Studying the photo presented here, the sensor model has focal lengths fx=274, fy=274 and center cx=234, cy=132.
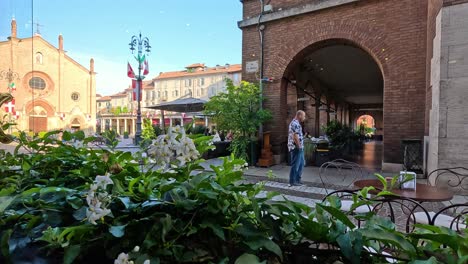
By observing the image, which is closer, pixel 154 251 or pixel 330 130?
pixel 154 251

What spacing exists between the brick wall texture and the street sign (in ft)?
3.47

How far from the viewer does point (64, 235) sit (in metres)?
0.75

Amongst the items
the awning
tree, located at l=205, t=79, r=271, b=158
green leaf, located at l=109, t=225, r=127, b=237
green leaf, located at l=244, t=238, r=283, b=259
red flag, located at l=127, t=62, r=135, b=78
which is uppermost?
red flag, located at l=127, t=62, r=135, b=78

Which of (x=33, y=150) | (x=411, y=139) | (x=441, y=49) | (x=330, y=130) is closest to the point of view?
(x=33, y=150)

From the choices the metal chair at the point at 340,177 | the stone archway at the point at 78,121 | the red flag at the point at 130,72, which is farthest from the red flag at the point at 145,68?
the stone archway at the point at 78,121

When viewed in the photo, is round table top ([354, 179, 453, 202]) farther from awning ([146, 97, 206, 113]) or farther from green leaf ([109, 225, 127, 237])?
awning ([146, 97, 206, 113])

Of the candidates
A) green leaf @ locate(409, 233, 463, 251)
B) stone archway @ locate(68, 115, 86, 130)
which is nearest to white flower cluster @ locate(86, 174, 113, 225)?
green leaf @ locate(409, 233, 463, 251)

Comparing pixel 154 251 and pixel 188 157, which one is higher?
pixel 188 157

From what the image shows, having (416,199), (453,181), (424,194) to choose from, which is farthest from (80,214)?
(453,181)

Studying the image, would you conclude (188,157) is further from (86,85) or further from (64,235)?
(86,85)

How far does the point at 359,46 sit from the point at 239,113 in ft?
12.1

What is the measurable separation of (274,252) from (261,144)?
774 cm

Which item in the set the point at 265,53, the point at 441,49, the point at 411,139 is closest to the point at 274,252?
the point at 441,49

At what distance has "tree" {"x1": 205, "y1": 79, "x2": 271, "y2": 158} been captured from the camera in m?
7.76
